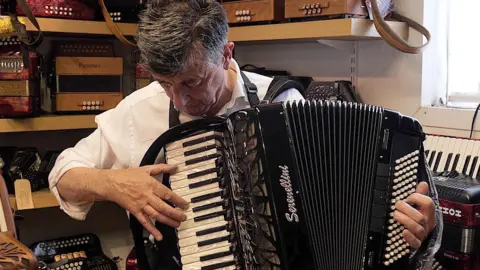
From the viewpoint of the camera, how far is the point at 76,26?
225cm

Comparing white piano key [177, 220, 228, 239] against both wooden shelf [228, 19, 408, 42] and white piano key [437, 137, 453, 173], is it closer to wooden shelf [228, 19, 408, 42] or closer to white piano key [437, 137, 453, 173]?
white piano key [437, 137, 453, 173]

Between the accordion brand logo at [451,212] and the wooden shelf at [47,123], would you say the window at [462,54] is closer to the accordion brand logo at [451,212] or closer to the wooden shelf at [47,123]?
the accordion brand logo at [451,212]

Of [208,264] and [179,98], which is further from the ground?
[179,98]

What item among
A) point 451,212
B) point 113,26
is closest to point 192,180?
point 451,212

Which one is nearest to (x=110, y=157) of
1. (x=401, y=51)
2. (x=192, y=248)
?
(x=192, y=248)

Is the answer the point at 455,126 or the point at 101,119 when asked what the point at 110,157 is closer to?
the point at 101,119

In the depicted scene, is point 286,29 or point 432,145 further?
point 286,29

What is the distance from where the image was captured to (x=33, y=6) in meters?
2.15

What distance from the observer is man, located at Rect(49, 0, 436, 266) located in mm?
1177

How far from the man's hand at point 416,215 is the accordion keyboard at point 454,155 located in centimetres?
51

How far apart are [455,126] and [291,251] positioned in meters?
1.02

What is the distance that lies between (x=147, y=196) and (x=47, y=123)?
120cm

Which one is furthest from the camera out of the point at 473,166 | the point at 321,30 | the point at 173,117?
the point at 321,30

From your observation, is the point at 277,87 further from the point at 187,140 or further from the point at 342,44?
the point at 342,44
